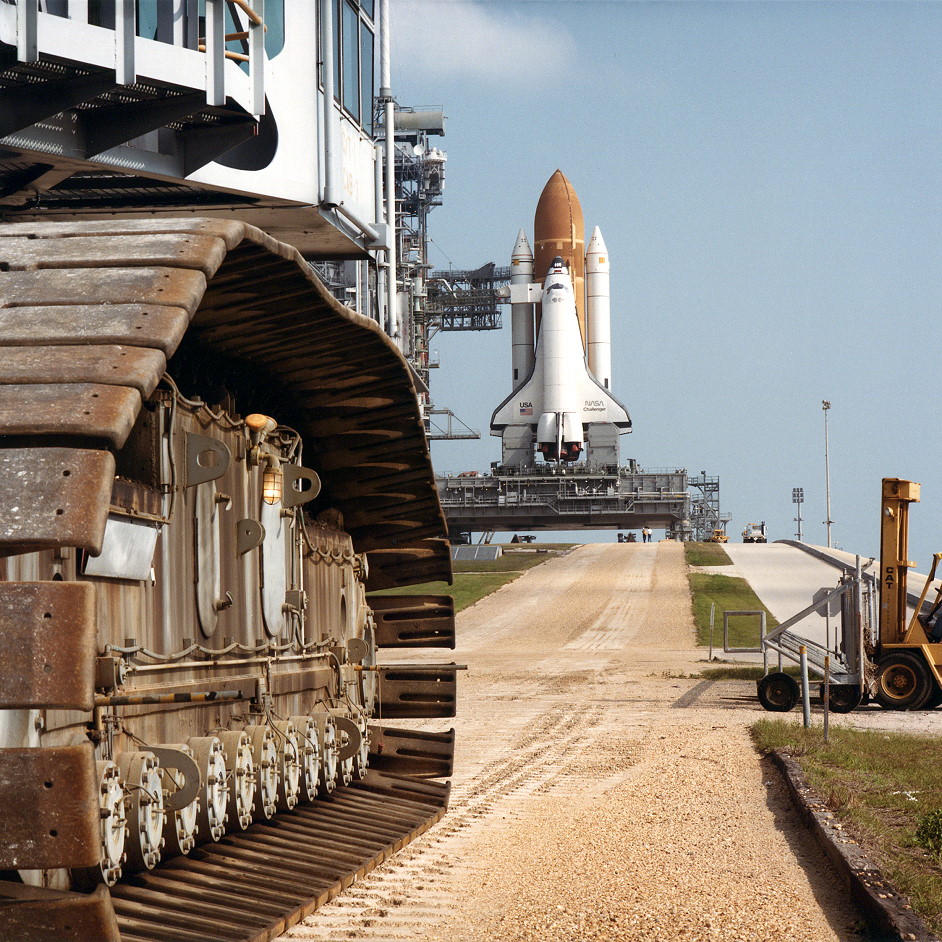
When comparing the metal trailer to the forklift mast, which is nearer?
the metal trailer

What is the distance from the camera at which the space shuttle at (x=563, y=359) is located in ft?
229

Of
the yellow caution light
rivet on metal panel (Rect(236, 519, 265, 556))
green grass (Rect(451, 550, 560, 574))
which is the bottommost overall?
green grass (Rect(451, 550, 560, 574))

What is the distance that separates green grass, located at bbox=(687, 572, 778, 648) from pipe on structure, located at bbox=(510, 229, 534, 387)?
2233cm

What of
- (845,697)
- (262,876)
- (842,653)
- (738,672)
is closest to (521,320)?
(738,672)

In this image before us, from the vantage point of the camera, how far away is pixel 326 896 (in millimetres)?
7926

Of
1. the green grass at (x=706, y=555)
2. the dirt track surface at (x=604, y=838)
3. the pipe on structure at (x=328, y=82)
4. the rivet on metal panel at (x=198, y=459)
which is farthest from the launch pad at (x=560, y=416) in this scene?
the rivet on metal panel at (x=198, y=459)

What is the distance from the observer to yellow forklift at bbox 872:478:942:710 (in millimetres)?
22141

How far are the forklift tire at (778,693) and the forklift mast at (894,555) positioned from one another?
1.71 metres

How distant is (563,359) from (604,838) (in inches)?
2314

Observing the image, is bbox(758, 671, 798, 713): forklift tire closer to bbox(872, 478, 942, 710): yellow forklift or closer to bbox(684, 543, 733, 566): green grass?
bbox(872, 478, 942, 710): yellow forklift

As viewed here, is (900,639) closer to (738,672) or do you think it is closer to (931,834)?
(738,672)

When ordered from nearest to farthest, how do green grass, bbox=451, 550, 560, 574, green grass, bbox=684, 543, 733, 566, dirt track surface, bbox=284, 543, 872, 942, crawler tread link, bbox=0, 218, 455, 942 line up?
1. crawler tread link, bbox=0, 218, 455, 942
2. dirt track surface, bbox=284, 543, 872, 942
3. green grass, bbox=451, 550, 560, 574
4. green grass, bbox=684, 543, 733, 566

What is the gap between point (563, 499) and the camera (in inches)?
3031

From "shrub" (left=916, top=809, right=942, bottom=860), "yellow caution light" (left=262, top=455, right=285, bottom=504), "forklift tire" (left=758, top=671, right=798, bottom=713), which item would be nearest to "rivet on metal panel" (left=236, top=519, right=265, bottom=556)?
"yellow caution light" (left=262, top=455, right=285, bottom=504)
